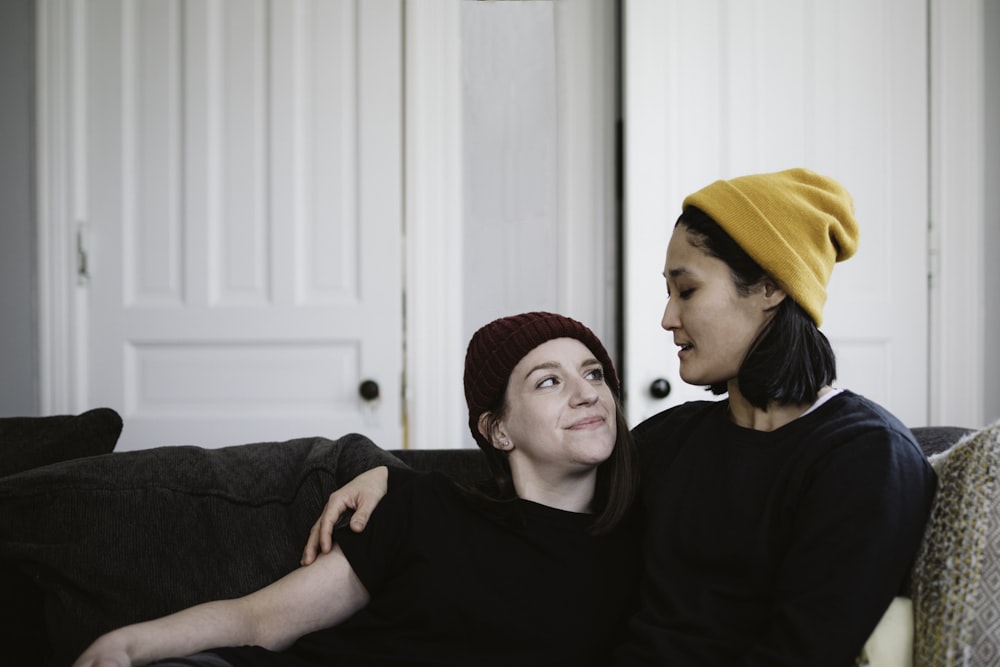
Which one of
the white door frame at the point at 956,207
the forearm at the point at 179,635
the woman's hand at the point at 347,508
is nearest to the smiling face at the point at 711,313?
the woman's hand at the point at 347,508

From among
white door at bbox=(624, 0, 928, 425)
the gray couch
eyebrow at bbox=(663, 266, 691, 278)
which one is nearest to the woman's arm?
the gray couch

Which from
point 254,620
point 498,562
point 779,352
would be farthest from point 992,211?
point 254,620

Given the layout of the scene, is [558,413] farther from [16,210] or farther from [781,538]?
[16,210]

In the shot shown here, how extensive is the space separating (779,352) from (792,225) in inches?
7.4

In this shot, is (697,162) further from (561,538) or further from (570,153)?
(561,538)

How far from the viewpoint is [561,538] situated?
144 cm

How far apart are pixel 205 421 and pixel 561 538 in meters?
1.51

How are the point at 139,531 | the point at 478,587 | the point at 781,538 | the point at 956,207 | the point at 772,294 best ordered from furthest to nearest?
the point at 956,207 → the point at 139,531 → the point at 478,587 → the point at 772,294 → the point at 781,538

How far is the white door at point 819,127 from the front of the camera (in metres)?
2.56

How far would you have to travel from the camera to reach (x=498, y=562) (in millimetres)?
1415

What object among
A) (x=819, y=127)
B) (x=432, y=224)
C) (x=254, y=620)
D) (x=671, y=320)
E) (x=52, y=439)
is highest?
(x=819, y=127)

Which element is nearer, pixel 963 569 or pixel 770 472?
pixel 963 569

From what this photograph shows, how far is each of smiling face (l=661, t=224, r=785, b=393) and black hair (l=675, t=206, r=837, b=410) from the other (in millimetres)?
13

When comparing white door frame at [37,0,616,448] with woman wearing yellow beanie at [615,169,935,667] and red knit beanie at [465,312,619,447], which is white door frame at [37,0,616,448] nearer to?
red knit beanie at [465,312,619,447]
